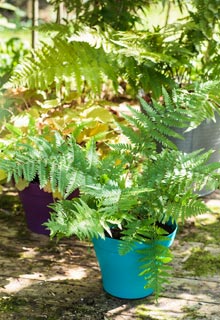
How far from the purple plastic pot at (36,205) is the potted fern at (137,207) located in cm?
49

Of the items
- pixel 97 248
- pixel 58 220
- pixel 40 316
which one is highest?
pixel 58 220

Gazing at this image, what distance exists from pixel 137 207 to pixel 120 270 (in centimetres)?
27

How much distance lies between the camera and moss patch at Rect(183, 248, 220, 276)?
276 cm

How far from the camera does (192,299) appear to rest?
256 centimetres

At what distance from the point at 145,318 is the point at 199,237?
709mm

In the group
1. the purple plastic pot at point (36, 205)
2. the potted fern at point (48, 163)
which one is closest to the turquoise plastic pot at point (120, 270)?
the potted fern at point (48, 163)

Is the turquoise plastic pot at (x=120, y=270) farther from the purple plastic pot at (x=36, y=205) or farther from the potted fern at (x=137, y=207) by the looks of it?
the purple plastic pot at (x=36, y=205)

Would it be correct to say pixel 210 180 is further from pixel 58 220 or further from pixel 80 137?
pixel 80 137

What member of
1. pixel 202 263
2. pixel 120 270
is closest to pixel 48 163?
pixel 120 270

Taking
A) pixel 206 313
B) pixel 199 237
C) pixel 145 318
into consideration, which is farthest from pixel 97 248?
pixel 199 237

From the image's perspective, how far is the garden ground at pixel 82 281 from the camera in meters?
2.47

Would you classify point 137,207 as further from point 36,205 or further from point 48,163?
point 36,205

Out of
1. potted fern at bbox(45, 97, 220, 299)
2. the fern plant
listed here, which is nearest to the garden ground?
potted fern at bbox(45, 97, 220, 299)

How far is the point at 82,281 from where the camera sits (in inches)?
105
